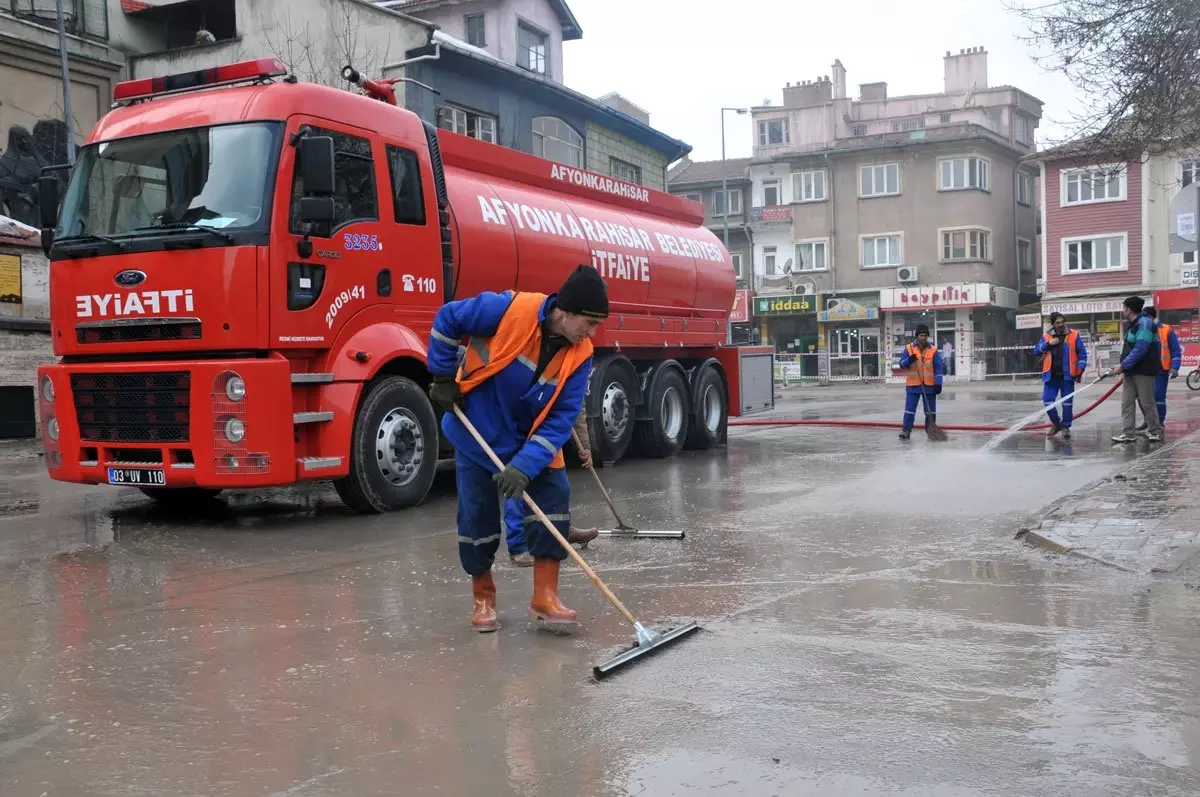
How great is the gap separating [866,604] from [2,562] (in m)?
5.36

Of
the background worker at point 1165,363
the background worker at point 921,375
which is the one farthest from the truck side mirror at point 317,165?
the background worker at point 1165,363

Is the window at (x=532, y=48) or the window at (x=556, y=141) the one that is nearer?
the window at (x=556, y=141)

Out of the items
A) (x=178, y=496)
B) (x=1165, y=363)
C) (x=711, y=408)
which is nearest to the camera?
(x=178, y=496)

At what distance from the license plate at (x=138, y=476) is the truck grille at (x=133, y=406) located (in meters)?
0.22

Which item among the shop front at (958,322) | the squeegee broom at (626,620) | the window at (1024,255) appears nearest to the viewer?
the squeegee broom at (626,620)

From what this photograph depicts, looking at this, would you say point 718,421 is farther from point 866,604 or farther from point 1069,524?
point 866,604

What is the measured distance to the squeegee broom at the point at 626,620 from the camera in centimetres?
466

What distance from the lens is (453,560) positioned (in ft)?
23.5

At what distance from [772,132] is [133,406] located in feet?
184

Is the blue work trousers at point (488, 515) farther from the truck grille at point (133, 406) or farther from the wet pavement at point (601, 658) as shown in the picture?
the truck grille at point (133, 406)

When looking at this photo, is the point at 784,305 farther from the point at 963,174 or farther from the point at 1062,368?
the point at 1062,368

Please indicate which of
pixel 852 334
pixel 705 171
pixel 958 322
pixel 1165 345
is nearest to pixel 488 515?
pixel 1165 345

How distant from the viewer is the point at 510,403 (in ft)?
17.5

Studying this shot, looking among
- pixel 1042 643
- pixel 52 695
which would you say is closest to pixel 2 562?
pixel 52 695
